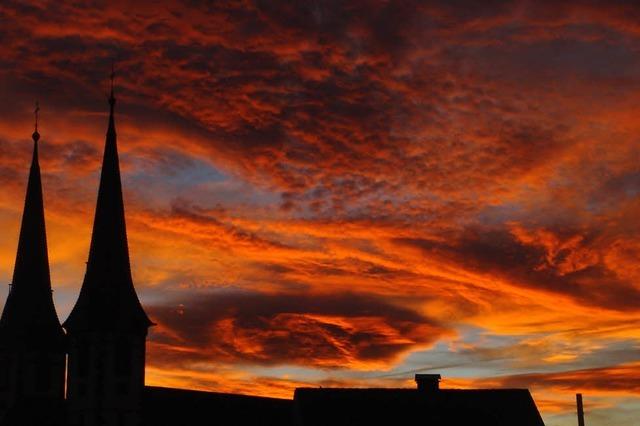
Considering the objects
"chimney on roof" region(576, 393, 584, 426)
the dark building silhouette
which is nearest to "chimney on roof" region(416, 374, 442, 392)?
"chimney on roof" region(576, 393, 584, 426)

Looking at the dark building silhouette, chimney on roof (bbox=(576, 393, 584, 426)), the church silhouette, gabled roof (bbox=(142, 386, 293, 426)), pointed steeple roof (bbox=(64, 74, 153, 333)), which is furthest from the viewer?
the dark building silhouette

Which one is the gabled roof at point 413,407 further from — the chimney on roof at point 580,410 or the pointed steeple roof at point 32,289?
the pointed steeple roof at point 32,289

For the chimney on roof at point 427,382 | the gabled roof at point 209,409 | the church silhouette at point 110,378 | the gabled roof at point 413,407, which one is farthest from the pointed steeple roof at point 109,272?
the chimney on roof at point 427,382

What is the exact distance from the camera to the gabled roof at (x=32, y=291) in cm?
8138

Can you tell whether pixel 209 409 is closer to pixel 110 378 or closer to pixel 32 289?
pixel 110 378

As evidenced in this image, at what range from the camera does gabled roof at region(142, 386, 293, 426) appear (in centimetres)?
7862

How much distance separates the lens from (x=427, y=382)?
2975 inches

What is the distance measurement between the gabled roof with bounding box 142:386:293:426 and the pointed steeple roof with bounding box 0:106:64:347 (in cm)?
808

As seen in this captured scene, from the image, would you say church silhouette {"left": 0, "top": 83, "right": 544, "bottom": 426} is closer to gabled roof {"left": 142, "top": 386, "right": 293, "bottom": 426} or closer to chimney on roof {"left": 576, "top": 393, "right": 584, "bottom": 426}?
gabled roof {"left": 142, "top": 386, "right": 293, "bottom": 426}

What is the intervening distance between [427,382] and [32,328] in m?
25.8

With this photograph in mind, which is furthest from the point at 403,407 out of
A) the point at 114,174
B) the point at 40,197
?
the point at 40,197

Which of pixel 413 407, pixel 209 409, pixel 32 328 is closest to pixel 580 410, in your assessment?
pixel 413 407

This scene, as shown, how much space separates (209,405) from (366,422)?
563 inches

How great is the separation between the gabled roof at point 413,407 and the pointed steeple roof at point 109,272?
11188 mm
